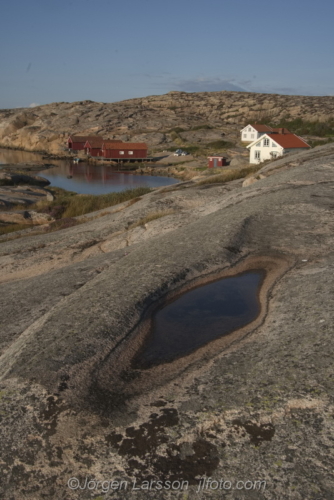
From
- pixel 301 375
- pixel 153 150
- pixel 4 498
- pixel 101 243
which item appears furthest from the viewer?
pixel 153 150

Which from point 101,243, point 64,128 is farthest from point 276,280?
point 64,128

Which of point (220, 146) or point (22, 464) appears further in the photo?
point (220, 146)

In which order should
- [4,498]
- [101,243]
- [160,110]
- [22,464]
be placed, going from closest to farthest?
[4,498]
[22,464]
[101,243]
[160,110]

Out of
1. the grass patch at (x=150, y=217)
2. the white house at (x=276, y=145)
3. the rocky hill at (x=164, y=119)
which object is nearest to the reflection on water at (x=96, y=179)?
the white house at (x=276, y=145)

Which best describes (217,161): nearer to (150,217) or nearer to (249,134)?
(249,134)

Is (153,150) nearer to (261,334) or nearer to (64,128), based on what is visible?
(64,128)

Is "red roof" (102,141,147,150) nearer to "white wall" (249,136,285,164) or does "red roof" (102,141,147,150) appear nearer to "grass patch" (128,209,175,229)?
"white wall" (249,136,285,164)

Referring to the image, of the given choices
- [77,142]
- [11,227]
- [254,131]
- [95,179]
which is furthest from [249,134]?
[11,227]

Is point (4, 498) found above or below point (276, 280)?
below
